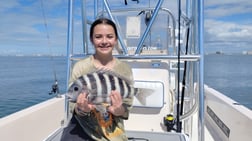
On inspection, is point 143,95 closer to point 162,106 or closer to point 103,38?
point 162,106

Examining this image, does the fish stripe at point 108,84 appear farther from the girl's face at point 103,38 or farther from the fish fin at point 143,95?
the fish fin at point 143,95

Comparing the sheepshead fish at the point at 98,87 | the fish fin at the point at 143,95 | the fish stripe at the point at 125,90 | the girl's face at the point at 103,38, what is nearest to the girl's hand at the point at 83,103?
the sheepshead fish at the point at 98,87

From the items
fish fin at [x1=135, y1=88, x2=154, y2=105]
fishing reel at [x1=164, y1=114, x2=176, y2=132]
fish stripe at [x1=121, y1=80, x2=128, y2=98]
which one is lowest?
fishing reel at [x1=164, y1=114, x2=176, y2=132]

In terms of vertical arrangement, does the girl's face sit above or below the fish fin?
above

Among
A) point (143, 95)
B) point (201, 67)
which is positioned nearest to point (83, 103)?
point (201, 67)

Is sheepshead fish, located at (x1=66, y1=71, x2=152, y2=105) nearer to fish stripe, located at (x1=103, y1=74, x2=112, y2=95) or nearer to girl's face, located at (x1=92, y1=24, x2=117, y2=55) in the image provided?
fish stripe, located at (x1=103, y1=74, x2=112, y2=95)

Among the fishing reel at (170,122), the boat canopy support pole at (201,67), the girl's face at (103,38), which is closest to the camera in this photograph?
the girl's face at (103,38)

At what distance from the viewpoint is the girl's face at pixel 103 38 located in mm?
1415

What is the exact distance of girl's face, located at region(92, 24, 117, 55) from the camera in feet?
4.64

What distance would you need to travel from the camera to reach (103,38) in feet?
4.67

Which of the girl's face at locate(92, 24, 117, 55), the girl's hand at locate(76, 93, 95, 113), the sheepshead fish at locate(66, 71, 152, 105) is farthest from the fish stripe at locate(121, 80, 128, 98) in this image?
the girl's face at locate(92, 24, 117, 55)

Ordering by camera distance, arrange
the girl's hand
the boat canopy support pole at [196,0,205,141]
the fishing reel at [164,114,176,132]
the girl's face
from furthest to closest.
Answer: the fishing reel at [164,114,176,132] < the boat canopy support pole at [196,0,205,141] < the girl's face < the girl's hand

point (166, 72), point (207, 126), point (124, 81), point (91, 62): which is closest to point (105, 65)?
point (91, 62)

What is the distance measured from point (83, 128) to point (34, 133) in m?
1.12
